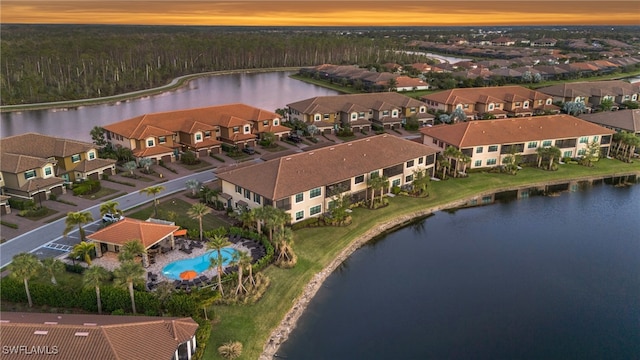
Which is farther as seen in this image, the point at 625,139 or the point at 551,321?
the point at 625,139

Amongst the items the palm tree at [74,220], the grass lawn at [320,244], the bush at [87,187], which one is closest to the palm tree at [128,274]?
the grass lawn at [320,244]

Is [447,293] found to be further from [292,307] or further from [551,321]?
[292,307]

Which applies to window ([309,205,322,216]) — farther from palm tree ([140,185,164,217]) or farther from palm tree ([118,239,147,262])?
palm tree ([118,239,147,262])

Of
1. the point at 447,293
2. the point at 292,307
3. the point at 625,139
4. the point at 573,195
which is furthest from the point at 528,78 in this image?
the point at 292,307

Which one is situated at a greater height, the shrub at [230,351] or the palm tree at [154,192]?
the palm tree at [154,192]

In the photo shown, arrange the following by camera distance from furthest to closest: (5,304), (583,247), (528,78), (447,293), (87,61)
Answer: (87,61) < (528,78) < (583,247) < (447,293) < (5,304)

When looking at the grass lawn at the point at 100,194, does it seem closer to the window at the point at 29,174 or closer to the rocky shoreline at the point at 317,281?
the window at the point at 29,174

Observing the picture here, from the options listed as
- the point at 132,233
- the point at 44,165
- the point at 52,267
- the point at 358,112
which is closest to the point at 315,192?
the point at 132,233
